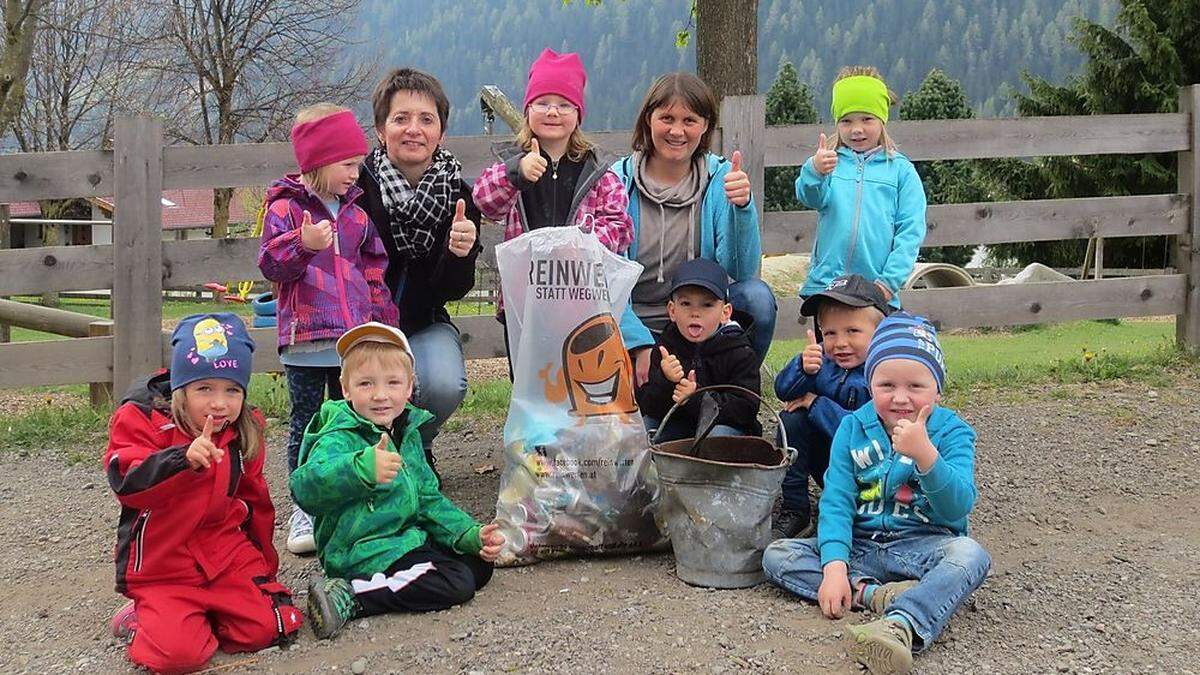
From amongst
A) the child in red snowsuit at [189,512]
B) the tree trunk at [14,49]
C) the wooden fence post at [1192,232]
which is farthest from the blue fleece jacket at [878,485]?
the tree trunk at [14,49]

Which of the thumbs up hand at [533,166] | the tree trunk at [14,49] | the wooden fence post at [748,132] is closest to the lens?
the thumbs up hand at [533,166]

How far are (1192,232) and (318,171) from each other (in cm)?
579

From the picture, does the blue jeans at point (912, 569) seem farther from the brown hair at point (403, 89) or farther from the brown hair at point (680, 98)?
the brown hair at point (403, 89)

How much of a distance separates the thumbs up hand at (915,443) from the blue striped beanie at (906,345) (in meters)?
0.26

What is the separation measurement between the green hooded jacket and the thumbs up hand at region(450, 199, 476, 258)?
716 millimetres

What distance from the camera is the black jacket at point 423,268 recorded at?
12.9 feet

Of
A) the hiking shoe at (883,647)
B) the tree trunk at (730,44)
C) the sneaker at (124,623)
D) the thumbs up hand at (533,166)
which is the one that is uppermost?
the tree trunk at (730,44)

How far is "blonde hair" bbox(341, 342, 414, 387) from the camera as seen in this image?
3.24m

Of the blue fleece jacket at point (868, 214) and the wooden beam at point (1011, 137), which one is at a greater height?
the wooden beam at point (1011, 137)

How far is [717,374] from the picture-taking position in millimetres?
3838

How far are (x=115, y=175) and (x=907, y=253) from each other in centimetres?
394

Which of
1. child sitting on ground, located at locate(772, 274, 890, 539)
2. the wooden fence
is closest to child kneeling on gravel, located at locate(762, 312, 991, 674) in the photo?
child sitting on ground, located at locate(772, 274, 890, 539)

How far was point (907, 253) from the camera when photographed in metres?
4.30

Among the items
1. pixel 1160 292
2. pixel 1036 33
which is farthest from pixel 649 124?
pixel 1036 33
